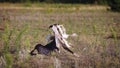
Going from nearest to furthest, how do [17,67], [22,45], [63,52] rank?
1. [17,67]
2. [63,52]
3. [22,45]

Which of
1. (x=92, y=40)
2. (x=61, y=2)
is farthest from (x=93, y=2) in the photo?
(x=92, y=40)

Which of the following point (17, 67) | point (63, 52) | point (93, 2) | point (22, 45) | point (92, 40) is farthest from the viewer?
point (93, 2)

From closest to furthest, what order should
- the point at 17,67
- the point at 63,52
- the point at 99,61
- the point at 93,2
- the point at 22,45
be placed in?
the point at 17,67, the point at 99,61, the point at 63,52, the point at 22,45, the point at 93,2

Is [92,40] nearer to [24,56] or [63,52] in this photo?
→ [63,52]

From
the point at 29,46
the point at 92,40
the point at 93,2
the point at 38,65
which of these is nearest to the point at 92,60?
the point at 38,65

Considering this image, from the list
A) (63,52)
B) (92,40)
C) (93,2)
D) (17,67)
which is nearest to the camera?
(17,67)

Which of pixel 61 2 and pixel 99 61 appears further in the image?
pixel 61 2

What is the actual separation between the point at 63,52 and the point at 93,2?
2054cm

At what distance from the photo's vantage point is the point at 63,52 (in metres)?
6.08

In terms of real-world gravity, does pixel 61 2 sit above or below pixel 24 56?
below

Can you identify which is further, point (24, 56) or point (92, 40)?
point (92, 40)

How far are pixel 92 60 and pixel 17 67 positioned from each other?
1.23m

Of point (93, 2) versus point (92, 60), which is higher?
point (92, 60)

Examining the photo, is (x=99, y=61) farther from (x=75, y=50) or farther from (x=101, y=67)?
(x=75, y=50)
